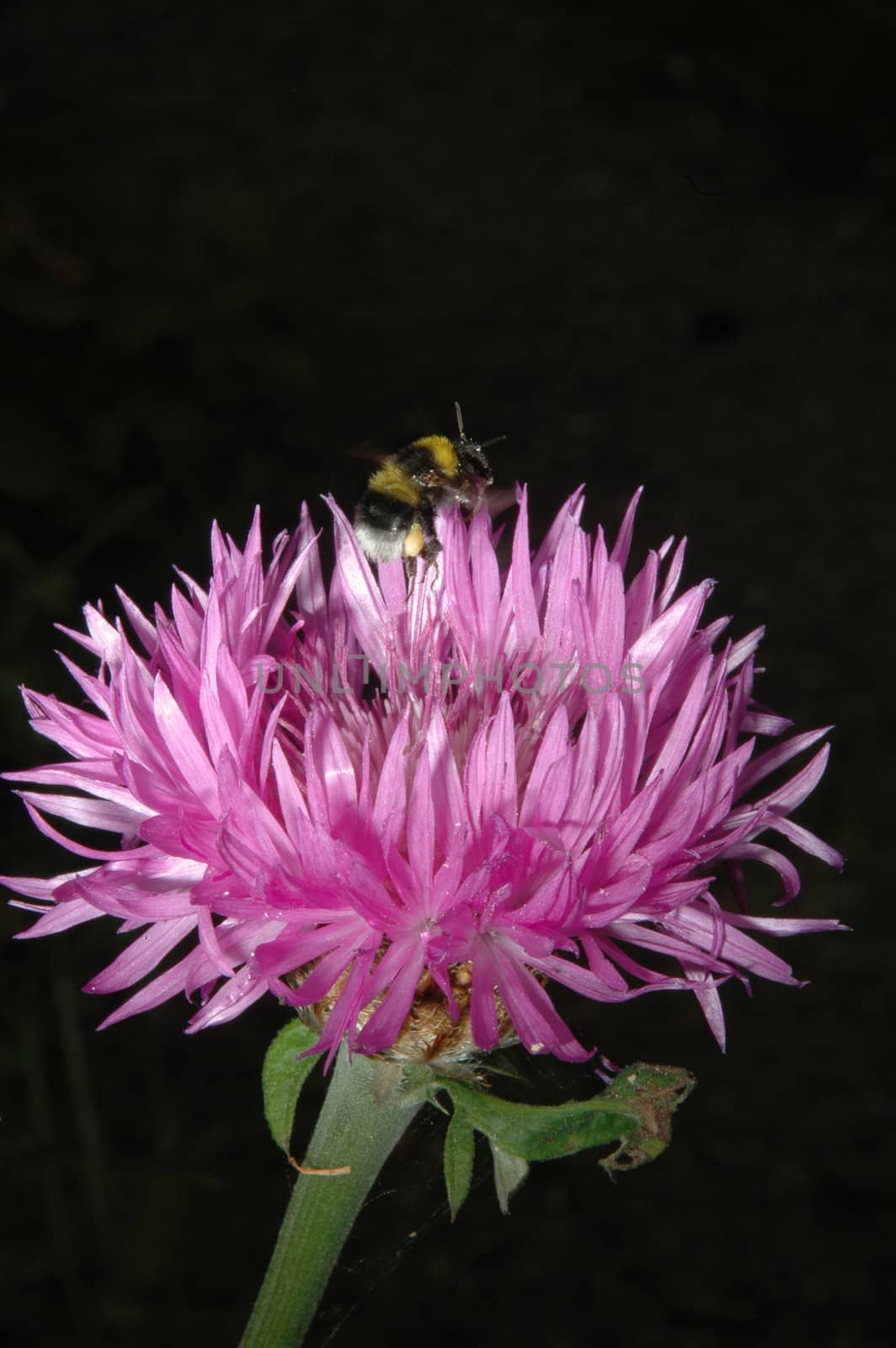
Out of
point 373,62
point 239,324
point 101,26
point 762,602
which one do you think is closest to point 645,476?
point 762,602

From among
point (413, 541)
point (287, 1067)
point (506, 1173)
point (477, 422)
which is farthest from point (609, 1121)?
point (477, 422)

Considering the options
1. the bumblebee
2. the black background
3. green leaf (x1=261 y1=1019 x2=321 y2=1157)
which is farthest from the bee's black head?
green leaf (x1=261 y1=1019 x2=321 y2=1157)

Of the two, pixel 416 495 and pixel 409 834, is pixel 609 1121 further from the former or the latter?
pixel 416 495

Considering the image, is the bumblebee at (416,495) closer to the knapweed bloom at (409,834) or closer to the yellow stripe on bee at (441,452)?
the yellow stripe on bee at (441,452)

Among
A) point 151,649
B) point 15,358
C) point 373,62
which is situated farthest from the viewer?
point 373,62

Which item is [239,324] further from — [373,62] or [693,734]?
[693,734]

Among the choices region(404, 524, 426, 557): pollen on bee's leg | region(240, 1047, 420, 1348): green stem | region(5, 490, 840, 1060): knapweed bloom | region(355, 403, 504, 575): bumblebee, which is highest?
region(355, 403, 504, 575): bumblebee

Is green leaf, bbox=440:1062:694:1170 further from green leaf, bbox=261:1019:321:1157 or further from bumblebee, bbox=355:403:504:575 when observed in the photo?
bumblebee, bbox=355:403:504:575
